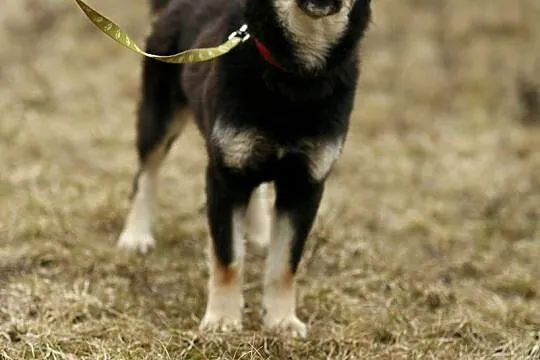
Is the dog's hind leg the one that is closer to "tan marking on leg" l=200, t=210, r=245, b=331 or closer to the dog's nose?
"tan marking on leg" l=200, t=210, r=245, b=331

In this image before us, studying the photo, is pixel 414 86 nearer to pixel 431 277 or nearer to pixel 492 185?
pixel 492 185

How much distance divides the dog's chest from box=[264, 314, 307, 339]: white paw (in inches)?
29.2

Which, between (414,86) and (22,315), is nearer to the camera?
(22,315)

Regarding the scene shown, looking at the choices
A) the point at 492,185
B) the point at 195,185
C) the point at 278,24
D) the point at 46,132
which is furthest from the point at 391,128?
the point at 278,24

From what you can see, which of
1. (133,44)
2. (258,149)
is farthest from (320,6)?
(133,44)

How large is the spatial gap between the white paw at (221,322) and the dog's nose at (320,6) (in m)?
1.43

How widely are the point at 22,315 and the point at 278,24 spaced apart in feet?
5.55

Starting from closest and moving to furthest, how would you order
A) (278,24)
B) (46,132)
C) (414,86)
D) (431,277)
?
1. (278,24)
2. (431,277)
3. (46,132)
4. (414,86)

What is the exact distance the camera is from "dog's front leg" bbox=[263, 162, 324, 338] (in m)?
4.42

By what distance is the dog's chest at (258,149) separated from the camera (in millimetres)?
4203

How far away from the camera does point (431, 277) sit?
5605 mm

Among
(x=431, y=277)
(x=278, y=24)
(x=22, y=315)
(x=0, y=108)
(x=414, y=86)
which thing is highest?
(x=278, y=24)

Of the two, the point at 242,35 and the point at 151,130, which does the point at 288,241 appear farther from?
the point at 151,130

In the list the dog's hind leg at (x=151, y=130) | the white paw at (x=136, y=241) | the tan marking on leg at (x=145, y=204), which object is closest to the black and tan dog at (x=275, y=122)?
the dog's hind leg at (x=151, y=130)
